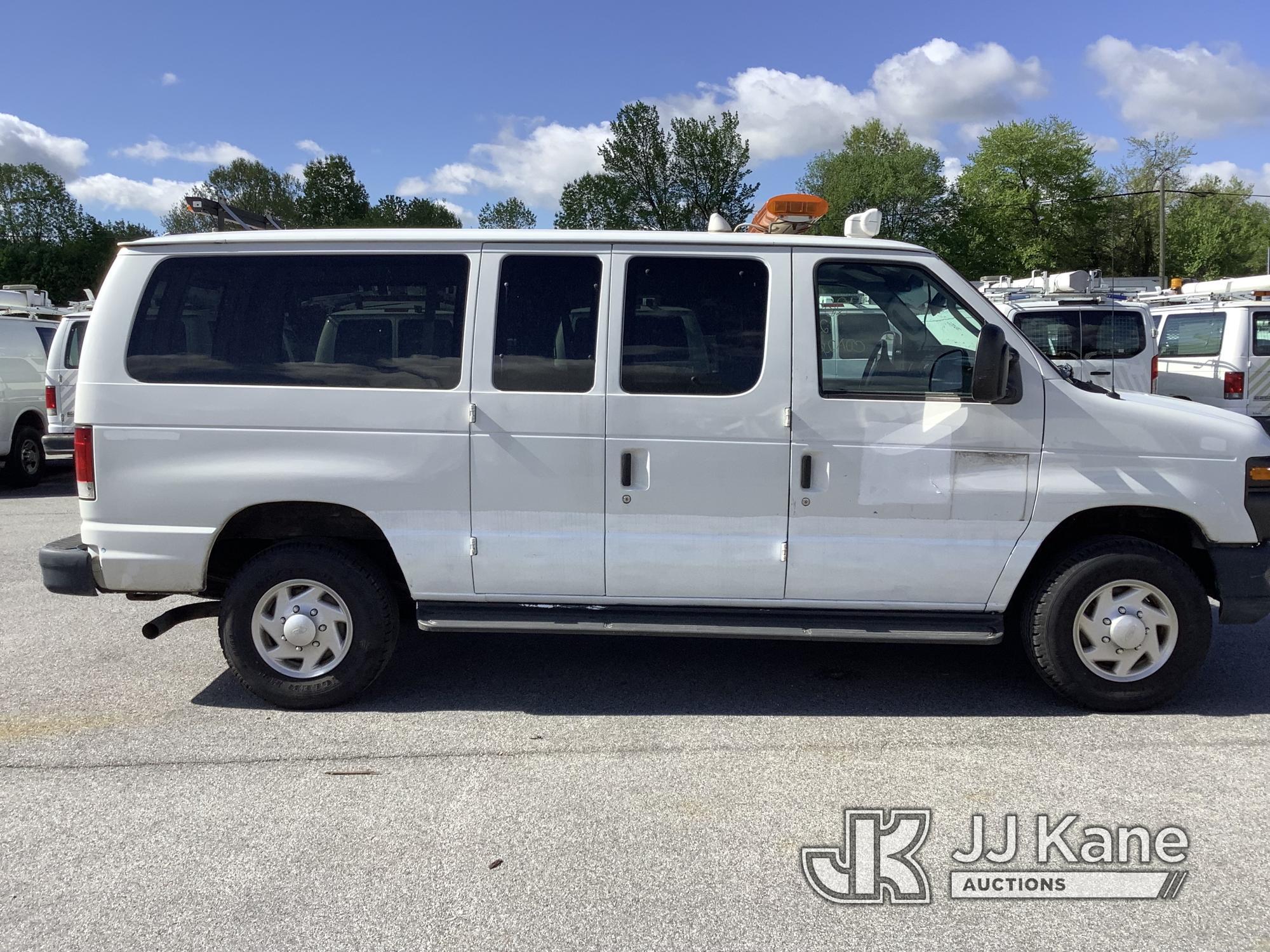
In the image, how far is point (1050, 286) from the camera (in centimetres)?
1281

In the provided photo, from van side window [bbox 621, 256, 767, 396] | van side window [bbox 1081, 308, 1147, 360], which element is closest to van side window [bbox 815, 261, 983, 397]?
van side window [bbox 621, 256, 767, 396]

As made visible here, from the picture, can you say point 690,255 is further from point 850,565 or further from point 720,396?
point 850,565

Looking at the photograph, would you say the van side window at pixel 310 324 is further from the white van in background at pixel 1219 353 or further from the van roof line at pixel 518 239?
the white van in background at pixel 1219 353

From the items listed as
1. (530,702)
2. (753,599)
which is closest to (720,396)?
(753,599)

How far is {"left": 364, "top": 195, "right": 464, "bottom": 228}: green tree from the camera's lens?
238 ft

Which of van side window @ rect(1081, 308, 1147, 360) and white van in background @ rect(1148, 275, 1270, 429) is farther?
white van in background @ rect(1148, 275, 1270, 429)

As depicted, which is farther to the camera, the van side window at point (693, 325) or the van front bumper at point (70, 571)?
the van front bumper at point (70, 571)

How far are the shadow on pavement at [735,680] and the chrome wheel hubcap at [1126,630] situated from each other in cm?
29

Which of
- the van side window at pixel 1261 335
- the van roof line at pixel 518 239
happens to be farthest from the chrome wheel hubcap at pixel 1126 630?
the van side window at pixel 1261 335

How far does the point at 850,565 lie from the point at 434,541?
189 centimetres

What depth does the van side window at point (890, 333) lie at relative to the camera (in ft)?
14.0

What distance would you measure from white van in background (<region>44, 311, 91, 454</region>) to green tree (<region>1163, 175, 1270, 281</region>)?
2144 inches

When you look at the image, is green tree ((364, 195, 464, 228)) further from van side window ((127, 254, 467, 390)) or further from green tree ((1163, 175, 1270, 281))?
van side window ((127, 254, 467, 390))

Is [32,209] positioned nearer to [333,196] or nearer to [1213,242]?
[333,196]
